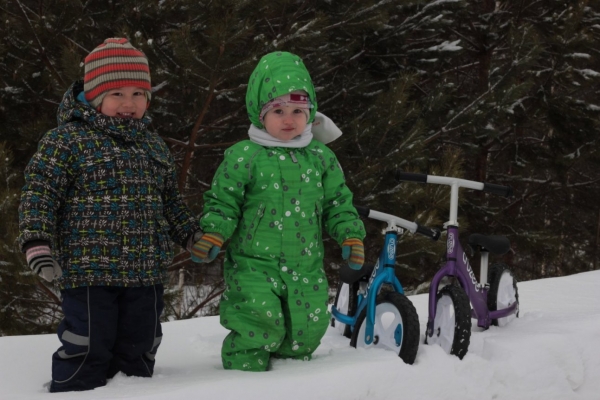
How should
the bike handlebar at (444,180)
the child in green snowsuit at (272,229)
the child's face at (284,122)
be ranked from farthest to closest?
the bike handlebar at (444,180) < the child's face at (284,122) < the child in green snowsuit at (272,229)

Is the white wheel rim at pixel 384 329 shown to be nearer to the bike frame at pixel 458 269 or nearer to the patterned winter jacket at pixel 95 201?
the bike frame at pixel 458 269

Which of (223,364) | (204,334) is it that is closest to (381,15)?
(204,334)

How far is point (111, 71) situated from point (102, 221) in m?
0.64

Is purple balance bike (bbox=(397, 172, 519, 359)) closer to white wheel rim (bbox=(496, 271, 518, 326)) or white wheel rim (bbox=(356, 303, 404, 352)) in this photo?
white wheel rim (bbox=(496, 271, 518, 326))

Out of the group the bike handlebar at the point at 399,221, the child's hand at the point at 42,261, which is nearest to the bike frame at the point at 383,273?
the bike handlebar at the point at 399,221

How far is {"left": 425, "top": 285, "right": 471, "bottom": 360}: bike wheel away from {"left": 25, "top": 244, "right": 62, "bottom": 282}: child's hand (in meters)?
1.84

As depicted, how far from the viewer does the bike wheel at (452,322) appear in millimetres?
3176

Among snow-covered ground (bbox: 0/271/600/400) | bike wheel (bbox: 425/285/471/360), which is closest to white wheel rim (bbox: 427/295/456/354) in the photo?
bike wheel (bbox: 425/285/471/360)

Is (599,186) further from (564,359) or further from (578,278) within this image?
(564,359)

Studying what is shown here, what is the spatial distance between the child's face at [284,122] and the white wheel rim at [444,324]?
1.17 m

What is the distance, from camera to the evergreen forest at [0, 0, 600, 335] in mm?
5777

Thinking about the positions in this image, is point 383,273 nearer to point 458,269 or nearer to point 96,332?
point 458,269

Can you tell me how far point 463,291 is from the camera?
3.33 m

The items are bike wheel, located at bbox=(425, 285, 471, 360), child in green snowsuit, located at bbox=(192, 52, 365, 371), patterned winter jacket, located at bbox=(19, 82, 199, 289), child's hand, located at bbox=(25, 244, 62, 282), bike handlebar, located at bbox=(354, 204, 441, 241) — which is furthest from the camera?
bike handlebar, located at bbox=(354, 204, 441, 241)
